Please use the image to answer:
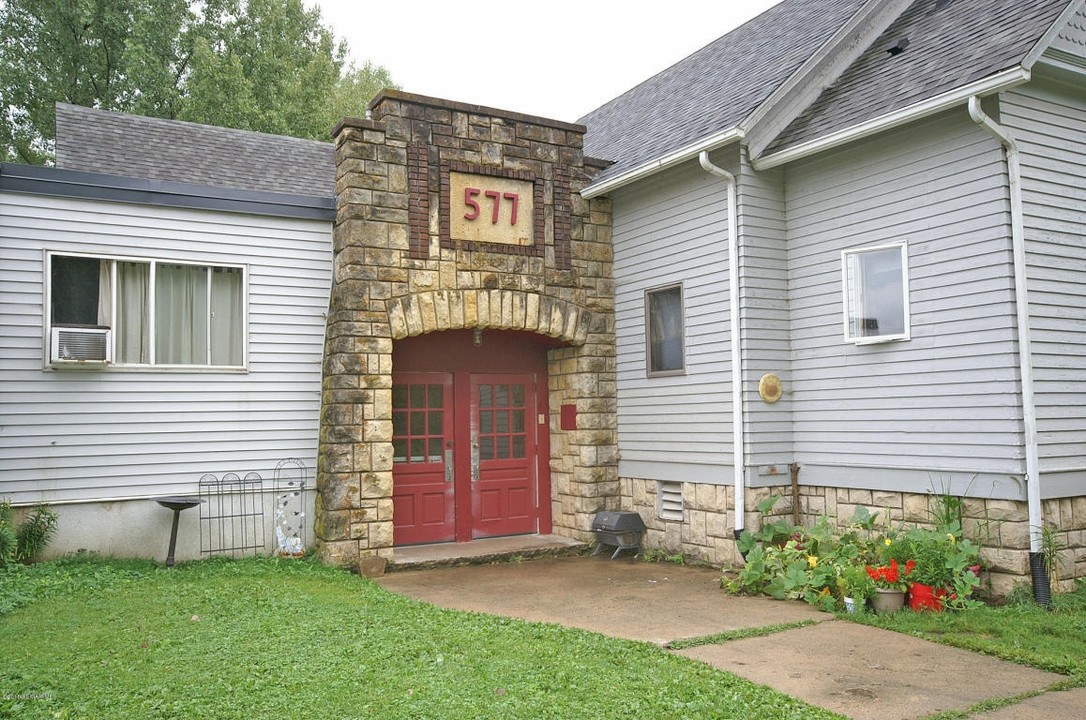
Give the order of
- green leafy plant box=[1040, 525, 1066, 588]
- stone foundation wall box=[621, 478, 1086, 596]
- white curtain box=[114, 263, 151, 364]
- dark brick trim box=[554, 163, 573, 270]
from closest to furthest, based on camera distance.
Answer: green leafy plant box=[1040, 525, 1066, 588]
stone foundation wall box=[621, 478, 1086, 596]
white curtain box=[114, 263, 151, 364]
dark brick trim box=[554, 163, 573, 270]

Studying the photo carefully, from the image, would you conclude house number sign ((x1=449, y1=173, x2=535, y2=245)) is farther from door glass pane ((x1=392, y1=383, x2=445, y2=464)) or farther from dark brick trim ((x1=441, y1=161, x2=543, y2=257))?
door glass pane ((x1=392, y1=383, x2=445, y2=464))

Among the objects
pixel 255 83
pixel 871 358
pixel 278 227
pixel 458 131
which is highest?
pixel 255 83

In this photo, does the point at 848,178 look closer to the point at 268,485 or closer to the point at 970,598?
the point at 970,598

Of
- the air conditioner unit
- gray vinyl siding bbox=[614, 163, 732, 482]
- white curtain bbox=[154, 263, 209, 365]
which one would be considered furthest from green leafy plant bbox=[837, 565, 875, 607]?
the air conditioner unit

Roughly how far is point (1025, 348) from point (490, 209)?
18.3ft

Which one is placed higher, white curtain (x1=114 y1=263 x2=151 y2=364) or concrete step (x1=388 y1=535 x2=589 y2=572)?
white curtain (x1=114 y1=263 x2=151 y2=364)

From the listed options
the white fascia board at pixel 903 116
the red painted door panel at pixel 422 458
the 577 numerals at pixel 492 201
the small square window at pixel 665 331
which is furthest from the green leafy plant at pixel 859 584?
the 577 numerals at pixel 492 201

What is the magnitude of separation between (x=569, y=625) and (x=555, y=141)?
5.96 metres

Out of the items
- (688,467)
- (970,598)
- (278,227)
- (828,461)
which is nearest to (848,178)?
(828,461)

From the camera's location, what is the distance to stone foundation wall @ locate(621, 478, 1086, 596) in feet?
21.4

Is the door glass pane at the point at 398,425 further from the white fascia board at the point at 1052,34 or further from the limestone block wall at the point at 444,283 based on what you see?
the white fascia board at the point at 1052,34

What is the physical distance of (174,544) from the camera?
8.10 m

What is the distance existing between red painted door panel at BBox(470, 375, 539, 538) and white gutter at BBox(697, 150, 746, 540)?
3070 mm

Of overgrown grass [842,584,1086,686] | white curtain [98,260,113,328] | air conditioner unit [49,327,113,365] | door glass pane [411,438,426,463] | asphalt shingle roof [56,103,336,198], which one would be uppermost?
asphalt shingle roof [56,103,336,198]
